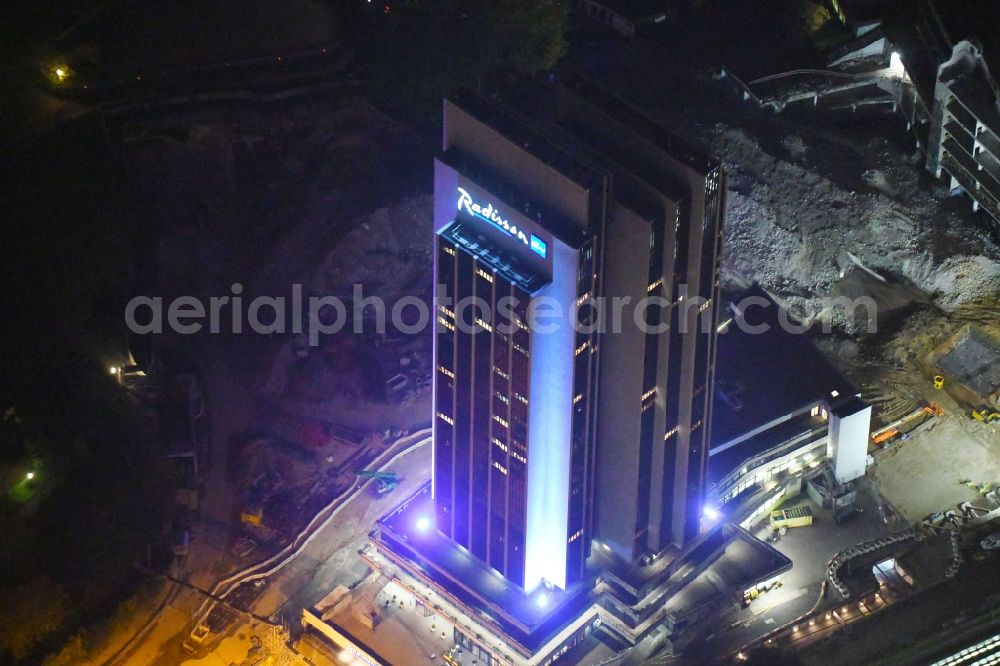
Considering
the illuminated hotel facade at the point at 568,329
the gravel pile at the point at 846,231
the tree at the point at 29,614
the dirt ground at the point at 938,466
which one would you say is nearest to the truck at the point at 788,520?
the dirt ground at the point at 938,466

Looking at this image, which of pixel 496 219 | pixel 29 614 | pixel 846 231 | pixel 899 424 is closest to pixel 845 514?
pixel 899 424

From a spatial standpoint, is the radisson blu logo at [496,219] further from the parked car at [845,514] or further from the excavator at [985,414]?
the excavator at [985,414]

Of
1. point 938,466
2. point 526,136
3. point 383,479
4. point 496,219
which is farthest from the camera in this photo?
point 383,479

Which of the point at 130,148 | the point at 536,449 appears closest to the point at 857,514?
the point at 536,449

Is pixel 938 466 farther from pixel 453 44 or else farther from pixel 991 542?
pixel 453 44

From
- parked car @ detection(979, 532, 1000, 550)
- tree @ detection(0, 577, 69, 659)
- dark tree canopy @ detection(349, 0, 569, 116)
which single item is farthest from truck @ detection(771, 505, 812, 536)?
tree @ detection(0, 577, 69, 659)

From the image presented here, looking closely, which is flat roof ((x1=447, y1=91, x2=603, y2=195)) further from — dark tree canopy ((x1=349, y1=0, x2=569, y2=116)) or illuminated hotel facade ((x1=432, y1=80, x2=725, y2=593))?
dark tree canopy ((x1=349, y1=0, x2=569, y2=116))

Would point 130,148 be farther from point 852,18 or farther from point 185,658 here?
point 852,18
